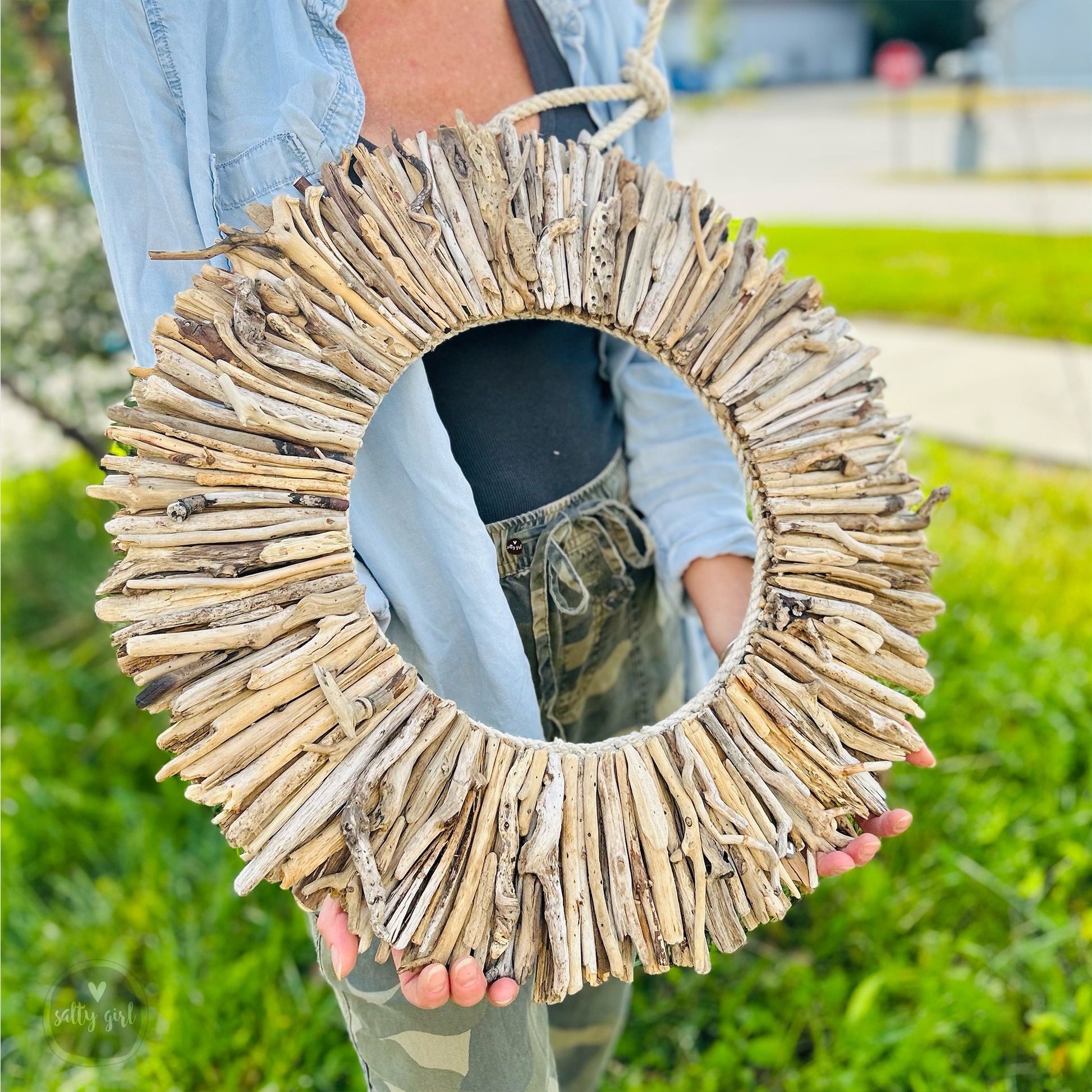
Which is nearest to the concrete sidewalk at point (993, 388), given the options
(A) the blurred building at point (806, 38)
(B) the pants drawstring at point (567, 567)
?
(B) the pants drawstring at point (567, 567)

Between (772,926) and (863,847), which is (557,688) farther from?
(772,926)

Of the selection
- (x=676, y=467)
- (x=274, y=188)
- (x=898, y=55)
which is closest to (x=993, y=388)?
(x=676, y=467)

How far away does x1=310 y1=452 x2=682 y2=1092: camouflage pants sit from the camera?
1190mm

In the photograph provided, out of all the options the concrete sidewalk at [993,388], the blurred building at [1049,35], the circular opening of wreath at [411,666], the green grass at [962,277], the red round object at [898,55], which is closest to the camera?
the circular opening of wreath at [411,666]

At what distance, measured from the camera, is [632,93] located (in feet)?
4.44

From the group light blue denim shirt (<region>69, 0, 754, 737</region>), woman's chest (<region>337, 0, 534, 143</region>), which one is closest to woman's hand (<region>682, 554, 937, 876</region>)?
light blue denim shirt (<region>69, 0, 754, 737</region>)

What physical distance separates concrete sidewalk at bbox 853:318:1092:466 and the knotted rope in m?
2.70

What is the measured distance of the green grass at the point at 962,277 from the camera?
555 centimetres

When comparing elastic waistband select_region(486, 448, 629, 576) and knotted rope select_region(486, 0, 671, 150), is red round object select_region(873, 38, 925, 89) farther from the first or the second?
elastic waistband select_region(486, 448, 629, 576)

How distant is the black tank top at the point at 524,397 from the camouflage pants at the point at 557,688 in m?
0.04

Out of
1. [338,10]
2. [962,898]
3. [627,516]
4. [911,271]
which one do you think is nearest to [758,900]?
[627,516]

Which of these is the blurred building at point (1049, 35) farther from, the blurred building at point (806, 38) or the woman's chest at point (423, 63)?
the blurred building at point (806, 38)

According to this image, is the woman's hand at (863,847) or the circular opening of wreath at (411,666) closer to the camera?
the circular opening of wreath at (411,666)

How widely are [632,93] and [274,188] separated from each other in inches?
20.5
